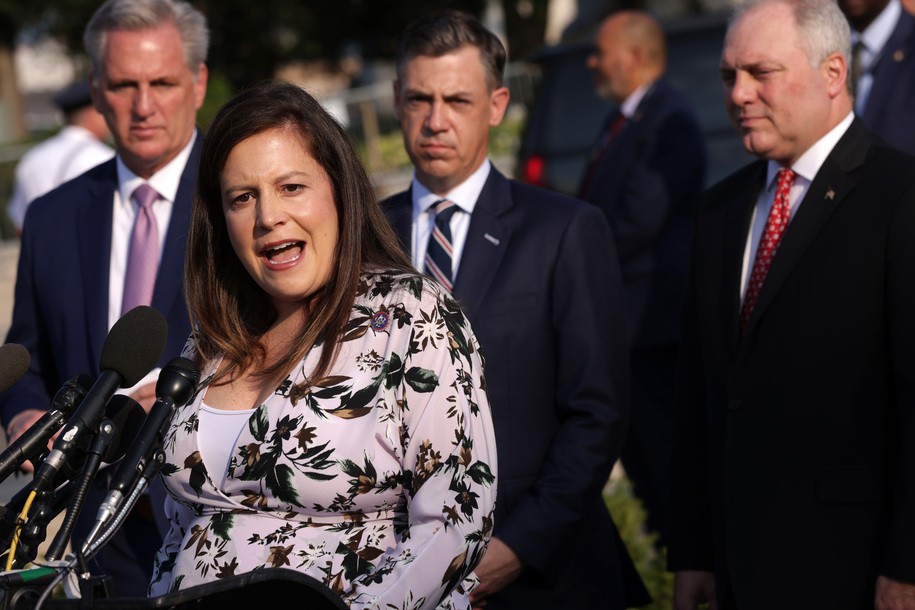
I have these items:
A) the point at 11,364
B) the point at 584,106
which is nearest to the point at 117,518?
the point at 11,364

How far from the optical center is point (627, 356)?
4.15 metres

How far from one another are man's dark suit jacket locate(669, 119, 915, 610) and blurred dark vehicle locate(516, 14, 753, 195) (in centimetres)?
502

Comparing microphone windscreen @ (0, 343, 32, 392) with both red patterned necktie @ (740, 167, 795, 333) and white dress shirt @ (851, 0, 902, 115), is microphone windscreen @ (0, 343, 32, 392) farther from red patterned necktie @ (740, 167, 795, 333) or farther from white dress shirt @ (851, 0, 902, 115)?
white dress shirt @ (851, 0, 902, 115)

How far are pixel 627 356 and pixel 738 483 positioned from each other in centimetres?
51

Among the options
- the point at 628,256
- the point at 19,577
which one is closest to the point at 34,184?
the point at 628,256

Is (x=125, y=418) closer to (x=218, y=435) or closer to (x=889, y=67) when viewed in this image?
(x=218, y=435)

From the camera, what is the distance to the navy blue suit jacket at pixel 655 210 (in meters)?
7.08

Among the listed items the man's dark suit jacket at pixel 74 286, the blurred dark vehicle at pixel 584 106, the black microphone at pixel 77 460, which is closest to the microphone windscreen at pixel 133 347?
the black microphone at pixel 77 460

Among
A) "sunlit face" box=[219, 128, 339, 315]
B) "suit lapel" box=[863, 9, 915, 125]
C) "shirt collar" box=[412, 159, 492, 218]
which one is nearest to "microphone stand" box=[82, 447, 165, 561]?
"sunlit face" box=[219, 128, 339, 315]

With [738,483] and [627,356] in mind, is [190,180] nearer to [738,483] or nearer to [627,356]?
[627,356]

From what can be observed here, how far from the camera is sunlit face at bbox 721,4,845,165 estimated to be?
13.0 feet

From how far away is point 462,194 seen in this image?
14.1 ft

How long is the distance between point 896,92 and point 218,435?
3760mm

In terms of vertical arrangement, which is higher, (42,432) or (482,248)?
(482,248)
